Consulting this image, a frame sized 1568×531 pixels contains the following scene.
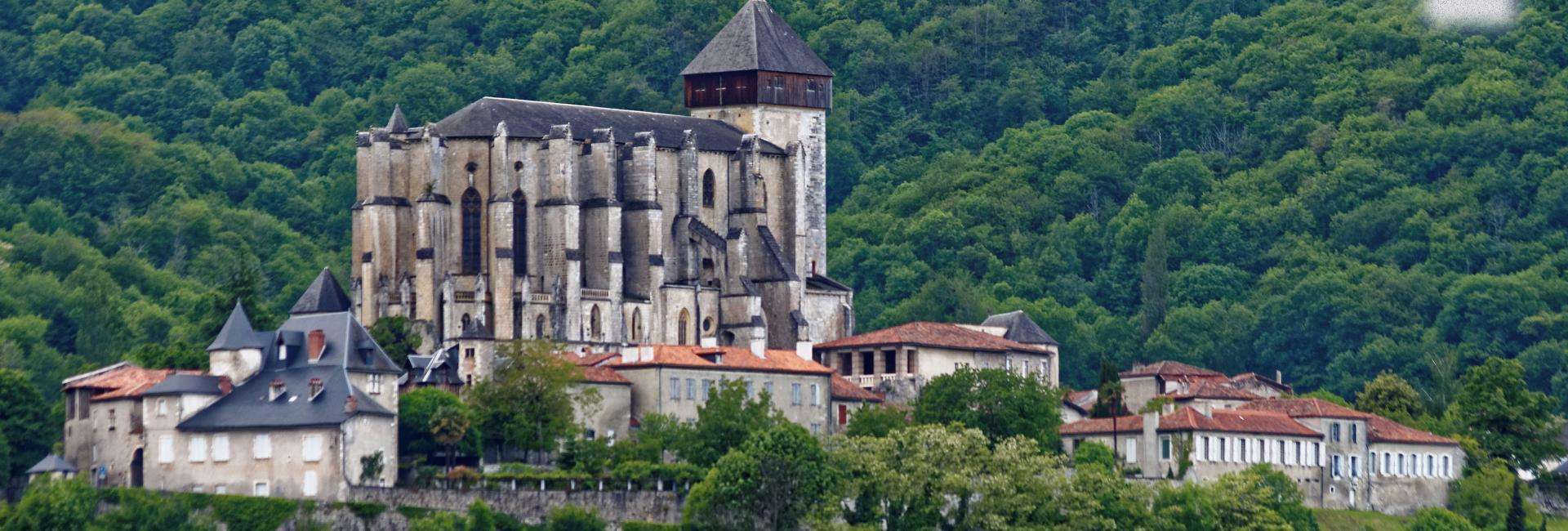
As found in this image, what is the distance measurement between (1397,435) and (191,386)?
129 feet

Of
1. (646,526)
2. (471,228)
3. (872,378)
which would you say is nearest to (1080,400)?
(872,378)

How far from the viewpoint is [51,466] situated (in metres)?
91.9

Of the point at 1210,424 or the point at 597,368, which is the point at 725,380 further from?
the point at 1210,424

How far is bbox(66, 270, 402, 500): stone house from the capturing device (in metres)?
91.1

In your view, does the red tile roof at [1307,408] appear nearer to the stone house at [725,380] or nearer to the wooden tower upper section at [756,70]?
the stone house at [725,380]

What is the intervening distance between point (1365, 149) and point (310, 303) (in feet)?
220

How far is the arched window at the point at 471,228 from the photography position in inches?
4441

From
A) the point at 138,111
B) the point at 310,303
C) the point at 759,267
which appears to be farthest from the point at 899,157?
the point at 310,303

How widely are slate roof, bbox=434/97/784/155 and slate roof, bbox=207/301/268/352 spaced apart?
1918 cm

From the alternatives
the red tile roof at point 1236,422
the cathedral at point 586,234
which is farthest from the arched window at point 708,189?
the red tile roof at point 1236,422

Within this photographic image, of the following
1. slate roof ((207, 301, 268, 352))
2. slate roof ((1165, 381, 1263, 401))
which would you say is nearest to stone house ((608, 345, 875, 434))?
slate roof ((1165, 381, 1263, 401))

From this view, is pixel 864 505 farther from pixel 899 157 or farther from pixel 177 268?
pixel 899 157

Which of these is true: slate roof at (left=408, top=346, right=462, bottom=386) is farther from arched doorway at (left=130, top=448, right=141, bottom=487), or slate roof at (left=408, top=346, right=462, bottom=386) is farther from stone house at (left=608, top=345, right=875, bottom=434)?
arched doorway at (left=130, top=448, right=141, bottom=487)

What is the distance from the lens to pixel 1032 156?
163250 mm
